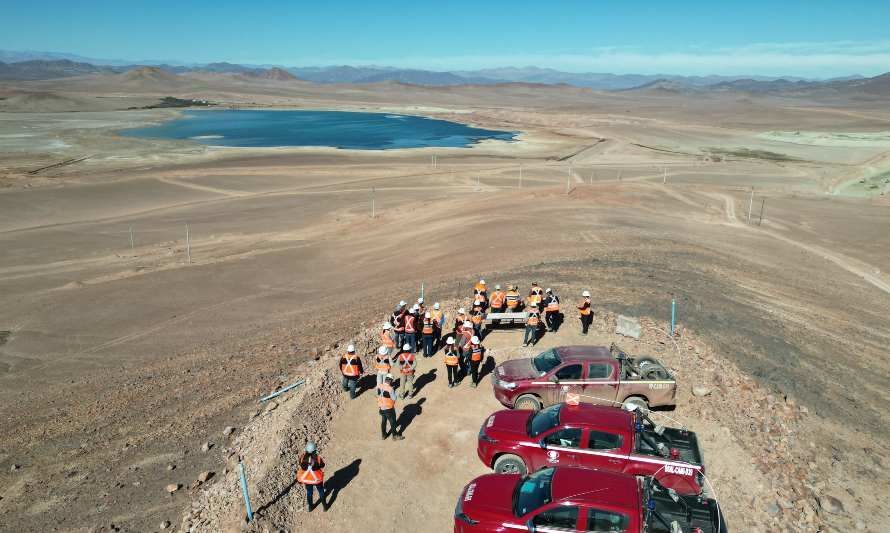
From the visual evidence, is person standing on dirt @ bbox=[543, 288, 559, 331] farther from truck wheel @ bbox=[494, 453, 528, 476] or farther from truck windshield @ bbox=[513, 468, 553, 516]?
truck windshield @ bbox=[513, 468, 553, 516]

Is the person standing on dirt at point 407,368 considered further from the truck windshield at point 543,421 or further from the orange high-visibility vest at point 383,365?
the truck windshield at point 543,421

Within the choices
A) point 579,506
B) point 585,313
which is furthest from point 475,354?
point 579,506

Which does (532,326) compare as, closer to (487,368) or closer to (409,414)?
(487,368)

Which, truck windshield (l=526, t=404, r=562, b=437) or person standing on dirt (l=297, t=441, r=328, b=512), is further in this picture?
truck windshield (l=526, t=404, r=562, b=437)

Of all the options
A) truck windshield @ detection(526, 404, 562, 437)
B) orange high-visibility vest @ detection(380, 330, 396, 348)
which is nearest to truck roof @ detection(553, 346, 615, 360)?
truck windshield @ detection(526, 404, 562, 437)

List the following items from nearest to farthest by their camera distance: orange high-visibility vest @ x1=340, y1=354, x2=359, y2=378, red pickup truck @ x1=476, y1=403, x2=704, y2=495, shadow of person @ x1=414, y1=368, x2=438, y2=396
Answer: red pickup truck @ x1=476, y1=403, x2=704, y2=495
orange high-visibility vest @ x1=340, y1=354, x2=359, y2=378
shadow of person @ x1=414, y1=368, x2=438, y2=396

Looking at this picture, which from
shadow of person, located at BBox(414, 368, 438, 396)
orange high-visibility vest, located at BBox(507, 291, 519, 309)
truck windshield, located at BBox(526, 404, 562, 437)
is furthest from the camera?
orange high-visibility vest, located at BBox(507, 291, 519, 309)

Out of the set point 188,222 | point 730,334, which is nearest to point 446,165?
point 188,222
